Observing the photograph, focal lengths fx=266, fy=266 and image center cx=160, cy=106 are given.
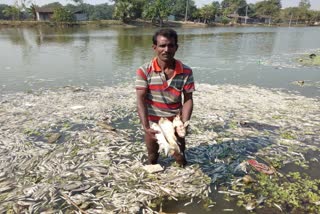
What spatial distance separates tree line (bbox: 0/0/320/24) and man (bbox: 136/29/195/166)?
61964 mm

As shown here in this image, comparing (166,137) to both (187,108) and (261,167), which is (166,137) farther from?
(261,167)

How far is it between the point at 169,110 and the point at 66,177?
7.58ft

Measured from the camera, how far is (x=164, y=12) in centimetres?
7069

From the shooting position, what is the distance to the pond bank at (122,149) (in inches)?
173

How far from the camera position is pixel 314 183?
187 inches

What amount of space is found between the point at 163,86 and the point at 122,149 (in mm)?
2350

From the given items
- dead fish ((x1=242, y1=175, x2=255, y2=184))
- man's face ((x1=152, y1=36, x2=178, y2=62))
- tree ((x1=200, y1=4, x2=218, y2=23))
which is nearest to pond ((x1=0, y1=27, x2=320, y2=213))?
dead fish ((x1=242, y1=175, x2=255, y2=184))

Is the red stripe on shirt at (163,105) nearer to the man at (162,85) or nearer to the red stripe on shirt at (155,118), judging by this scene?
the man at (162,85)

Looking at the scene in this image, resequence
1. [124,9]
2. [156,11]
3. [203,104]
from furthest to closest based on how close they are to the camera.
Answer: [156,11], [124,9], [203,104]

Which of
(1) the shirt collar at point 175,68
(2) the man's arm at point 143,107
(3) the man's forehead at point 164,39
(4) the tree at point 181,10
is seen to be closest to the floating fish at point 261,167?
(2) the man's arm at point 143,107

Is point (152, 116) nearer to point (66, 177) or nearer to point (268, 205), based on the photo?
point (66, 177)

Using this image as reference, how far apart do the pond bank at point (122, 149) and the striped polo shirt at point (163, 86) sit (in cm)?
134

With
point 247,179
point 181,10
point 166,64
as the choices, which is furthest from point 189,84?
point 181,10

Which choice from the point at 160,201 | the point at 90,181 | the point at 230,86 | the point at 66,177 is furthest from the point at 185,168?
the point at 230,86
